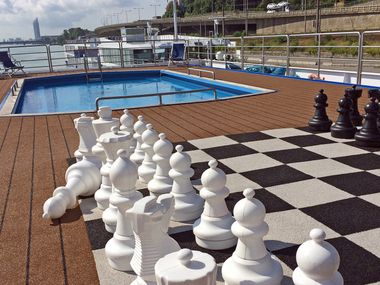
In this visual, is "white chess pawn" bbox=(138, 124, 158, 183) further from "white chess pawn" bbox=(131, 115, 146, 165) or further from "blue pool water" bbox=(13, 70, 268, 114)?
"blue pool water" bbox=(13, 70, 268, 114)

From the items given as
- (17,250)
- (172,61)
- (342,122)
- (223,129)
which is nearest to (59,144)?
(223,129)

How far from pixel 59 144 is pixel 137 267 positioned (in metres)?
2.65

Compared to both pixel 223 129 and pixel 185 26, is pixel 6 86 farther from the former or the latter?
pixel 185 26

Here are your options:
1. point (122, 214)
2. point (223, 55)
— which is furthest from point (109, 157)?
point (223, 55)

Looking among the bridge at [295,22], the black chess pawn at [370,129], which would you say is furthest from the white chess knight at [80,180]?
the bridge at [295,22]

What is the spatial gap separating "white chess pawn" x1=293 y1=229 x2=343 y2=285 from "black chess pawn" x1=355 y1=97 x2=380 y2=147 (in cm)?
207

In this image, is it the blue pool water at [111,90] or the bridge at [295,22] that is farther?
the bridge at [295,22]

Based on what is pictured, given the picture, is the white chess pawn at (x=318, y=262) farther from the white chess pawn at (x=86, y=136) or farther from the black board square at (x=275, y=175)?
the white chess pawn at (x=86, y=136)

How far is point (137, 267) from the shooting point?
138 cm

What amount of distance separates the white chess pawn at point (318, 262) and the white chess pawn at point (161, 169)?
1131 millimetres

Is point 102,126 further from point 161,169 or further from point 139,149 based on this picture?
point 161,169

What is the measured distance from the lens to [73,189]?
2193 millimetres

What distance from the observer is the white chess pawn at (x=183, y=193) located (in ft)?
6.48

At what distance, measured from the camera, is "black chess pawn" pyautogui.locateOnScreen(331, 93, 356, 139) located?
129 inches
